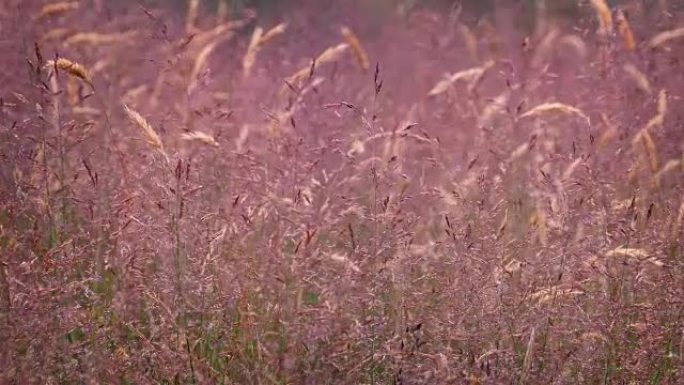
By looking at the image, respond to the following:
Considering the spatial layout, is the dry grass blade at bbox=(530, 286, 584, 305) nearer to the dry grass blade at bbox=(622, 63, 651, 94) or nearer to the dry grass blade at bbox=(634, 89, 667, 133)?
the dry grass blade at bbox=(634, 89, 667, 133)

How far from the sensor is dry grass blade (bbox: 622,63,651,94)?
11.6ft

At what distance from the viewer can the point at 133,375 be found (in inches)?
92.0

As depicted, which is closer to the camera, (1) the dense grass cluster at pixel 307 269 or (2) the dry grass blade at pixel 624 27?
(1) the dense grass cluster at pixel 307 269

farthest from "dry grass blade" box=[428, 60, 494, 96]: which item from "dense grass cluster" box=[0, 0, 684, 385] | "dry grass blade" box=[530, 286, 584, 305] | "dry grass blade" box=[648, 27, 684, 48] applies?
"dry grass blade" box=[530, 286, 584, 305]

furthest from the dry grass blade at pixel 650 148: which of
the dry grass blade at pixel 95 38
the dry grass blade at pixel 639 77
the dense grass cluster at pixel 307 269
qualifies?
the dry grass blade at pixel 95 38

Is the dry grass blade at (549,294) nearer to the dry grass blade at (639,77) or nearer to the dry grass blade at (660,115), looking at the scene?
the dry grass blade at (660,115)

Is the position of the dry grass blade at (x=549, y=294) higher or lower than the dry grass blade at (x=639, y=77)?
lower

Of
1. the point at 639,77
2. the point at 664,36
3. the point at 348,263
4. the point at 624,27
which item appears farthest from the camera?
the point at 639,77

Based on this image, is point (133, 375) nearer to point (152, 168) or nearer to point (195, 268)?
point (195, 268)

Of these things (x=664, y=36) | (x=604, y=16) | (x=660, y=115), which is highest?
(x=604, y=16)

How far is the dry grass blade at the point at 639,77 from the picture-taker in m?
3.54

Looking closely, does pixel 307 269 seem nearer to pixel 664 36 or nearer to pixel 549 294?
pixel 549 294

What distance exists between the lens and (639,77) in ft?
11.9

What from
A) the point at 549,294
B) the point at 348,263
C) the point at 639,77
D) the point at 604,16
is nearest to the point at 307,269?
the point at 348,263
